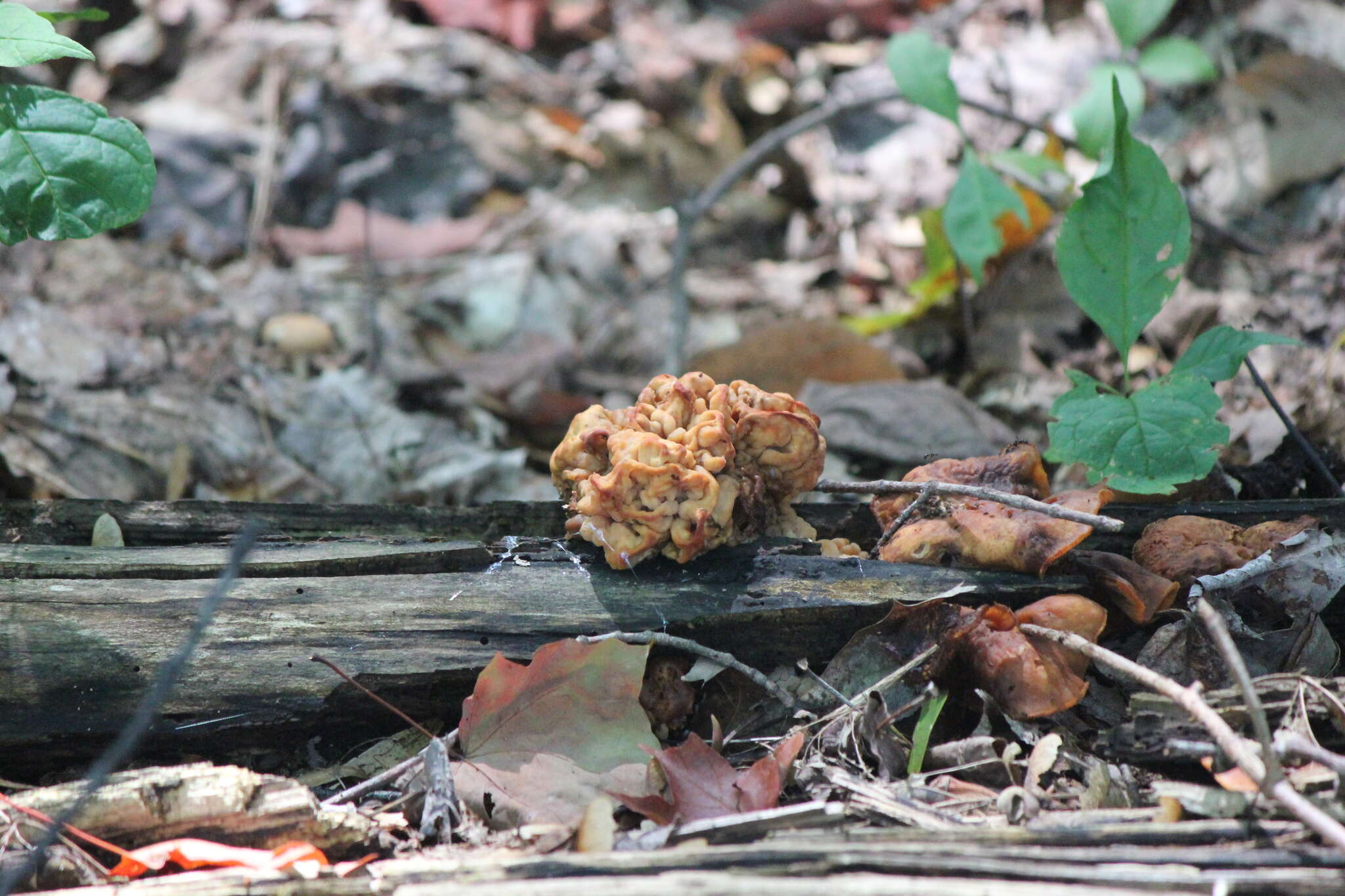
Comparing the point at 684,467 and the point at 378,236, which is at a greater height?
the point at 684,467

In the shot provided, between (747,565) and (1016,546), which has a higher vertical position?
(1016,546)

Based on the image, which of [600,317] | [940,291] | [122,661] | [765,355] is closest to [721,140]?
[600,317]

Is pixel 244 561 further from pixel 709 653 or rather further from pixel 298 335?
pixel 298 335

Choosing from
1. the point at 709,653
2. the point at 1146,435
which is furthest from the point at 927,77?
the point at 709,653

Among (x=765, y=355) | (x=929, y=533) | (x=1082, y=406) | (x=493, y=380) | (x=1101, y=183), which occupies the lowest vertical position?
(x=493, y=380)

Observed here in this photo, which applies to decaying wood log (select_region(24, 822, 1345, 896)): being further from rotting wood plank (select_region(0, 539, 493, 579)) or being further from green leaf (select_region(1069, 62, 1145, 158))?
green leaf (select_region(1069, 62, 1145, 158))

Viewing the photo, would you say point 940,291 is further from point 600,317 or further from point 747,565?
point 747,565

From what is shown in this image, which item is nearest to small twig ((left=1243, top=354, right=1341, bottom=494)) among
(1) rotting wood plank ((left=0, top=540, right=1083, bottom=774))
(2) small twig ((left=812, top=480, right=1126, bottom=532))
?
(2) small twig ((left=812, top=480, right=1126, bottom=532))
